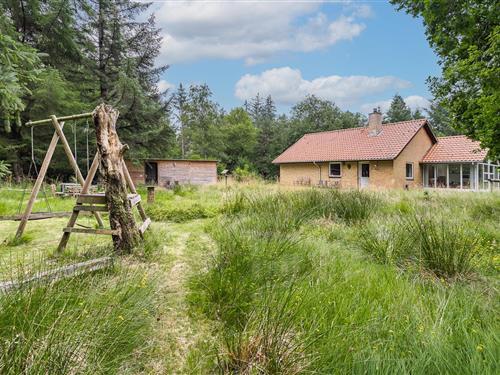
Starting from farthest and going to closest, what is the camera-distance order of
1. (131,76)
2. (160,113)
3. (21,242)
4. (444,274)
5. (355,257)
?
(160,113)
(131,76)
(21,242)
(355,257)
(444,274)

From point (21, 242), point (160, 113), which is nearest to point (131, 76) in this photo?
point (160, 113)

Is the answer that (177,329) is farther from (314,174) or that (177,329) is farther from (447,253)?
(314,174)

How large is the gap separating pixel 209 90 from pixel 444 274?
45490mm

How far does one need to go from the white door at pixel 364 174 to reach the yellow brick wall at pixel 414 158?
1876 millimetres

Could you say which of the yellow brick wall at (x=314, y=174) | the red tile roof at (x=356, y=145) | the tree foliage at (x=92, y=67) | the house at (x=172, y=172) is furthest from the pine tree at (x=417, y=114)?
the tree foliage at (x=92, y=67)

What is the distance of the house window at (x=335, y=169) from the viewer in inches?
885

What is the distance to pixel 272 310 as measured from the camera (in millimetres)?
2047

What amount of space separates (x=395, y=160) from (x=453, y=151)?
14.4 feet

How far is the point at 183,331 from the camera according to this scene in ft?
7.23

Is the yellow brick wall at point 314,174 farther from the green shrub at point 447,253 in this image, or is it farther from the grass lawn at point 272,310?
the grass lawn at point 272,310

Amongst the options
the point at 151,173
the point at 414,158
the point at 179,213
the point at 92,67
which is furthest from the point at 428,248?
the point at 92,67

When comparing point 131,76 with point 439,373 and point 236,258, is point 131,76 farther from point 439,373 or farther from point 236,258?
point 439,373

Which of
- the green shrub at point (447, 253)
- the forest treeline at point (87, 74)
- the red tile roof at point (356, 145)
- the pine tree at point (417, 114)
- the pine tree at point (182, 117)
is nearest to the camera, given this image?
the green shrub at point (447, 253)

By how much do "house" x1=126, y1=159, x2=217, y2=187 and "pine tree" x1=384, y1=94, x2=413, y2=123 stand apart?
127 ft
